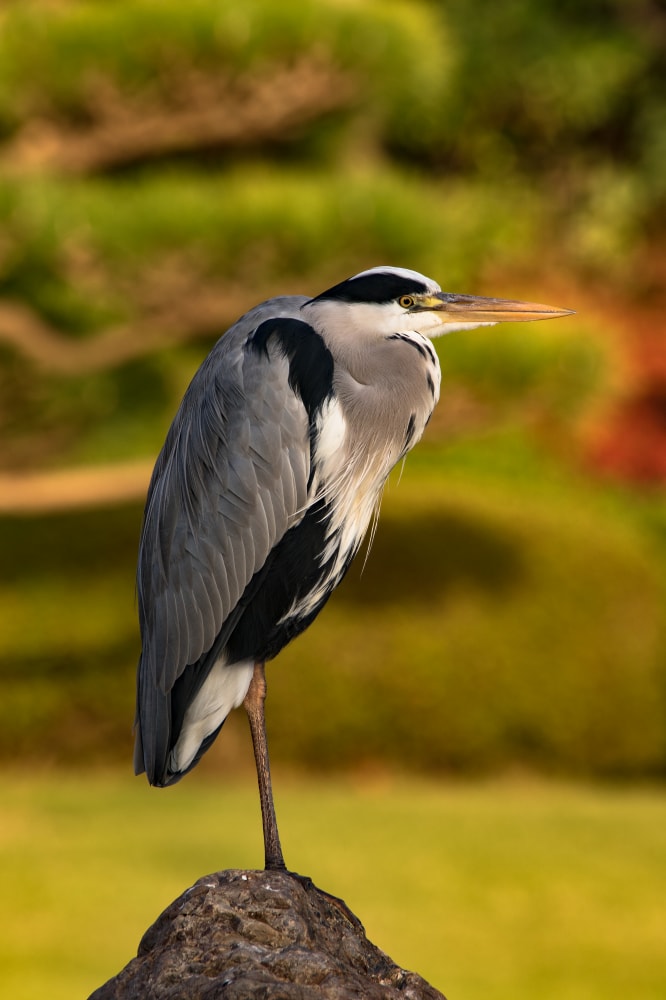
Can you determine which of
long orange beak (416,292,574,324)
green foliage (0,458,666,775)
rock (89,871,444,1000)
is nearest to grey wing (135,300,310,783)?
long orange beak (416,292,574,324)

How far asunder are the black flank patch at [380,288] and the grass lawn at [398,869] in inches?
120

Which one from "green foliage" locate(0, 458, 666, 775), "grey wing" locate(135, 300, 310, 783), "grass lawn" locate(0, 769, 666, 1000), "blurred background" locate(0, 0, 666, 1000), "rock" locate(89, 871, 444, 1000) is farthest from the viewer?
"green foliage" locate(0, 458, 666, 775)

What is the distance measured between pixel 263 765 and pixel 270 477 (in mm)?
546

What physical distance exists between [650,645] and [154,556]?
17.4 feet

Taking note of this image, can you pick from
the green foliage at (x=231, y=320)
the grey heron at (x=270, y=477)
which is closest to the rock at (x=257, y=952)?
the grey heron at (x=270, y=477)

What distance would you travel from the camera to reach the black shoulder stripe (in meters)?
2.91

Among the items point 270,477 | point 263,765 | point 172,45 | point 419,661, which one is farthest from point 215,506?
point 419,661

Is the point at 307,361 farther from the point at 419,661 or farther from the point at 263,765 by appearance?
the point at 419,661

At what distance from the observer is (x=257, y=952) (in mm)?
2334

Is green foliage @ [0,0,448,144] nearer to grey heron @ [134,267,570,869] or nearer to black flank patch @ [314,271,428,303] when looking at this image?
grey heron @ [134,267,570,869]

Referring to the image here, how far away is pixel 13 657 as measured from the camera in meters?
7.85

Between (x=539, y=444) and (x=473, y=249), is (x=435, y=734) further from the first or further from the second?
(x=473, y=249)

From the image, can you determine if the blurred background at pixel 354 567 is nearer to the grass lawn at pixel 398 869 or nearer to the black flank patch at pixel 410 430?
the grass lawn at pixel 398 869

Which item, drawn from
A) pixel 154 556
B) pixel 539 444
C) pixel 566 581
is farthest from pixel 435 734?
pixel 154 556
